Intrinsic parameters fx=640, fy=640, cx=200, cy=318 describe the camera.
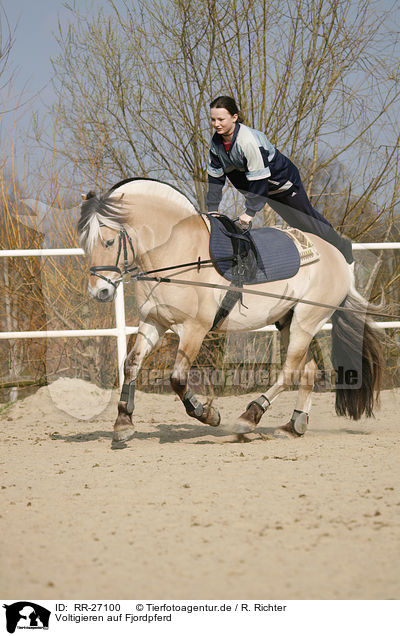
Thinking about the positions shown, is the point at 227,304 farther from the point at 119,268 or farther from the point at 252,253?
Answer: the point at 119,268

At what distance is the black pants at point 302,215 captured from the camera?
446 centimetres

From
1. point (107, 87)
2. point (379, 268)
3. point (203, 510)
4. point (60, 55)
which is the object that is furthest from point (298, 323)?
point (60, 55)

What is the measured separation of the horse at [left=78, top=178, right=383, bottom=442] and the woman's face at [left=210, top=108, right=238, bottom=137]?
0.48 m

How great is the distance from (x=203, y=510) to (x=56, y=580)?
0.82m

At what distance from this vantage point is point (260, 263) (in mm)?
4207

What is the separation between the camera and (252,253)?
417 cm

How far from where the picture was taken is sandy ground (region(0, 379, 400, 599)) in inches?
74.0

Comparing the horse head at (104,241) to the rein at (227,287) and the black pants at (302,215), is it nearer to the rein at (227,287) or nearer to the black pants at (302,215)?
the rein at (227,287)

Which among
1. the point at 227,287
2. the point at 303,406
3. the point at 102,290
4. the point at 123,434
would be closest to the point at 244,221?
the point at 227,287

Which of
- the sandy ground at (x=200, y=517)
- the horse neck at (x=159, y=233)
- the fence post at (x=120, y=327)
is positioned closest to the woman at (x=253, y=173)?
the horse neck at (x=159, y=233)

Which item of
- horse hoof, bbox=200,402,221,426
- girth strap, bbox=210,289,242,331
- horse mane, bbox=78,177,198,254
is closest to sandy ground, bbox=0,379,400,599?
horse hoof, bbox=200,402,221,426

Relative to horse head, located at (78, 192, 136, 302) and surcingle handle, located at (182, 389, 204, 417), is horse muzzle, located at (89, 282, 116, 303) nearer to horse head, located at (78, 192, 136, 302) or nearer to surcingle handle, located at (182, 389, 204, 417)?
horse head, located at (78, 192, 136, 302)

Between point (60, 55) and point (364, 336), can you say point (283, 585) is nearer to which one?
point (364, 336)
